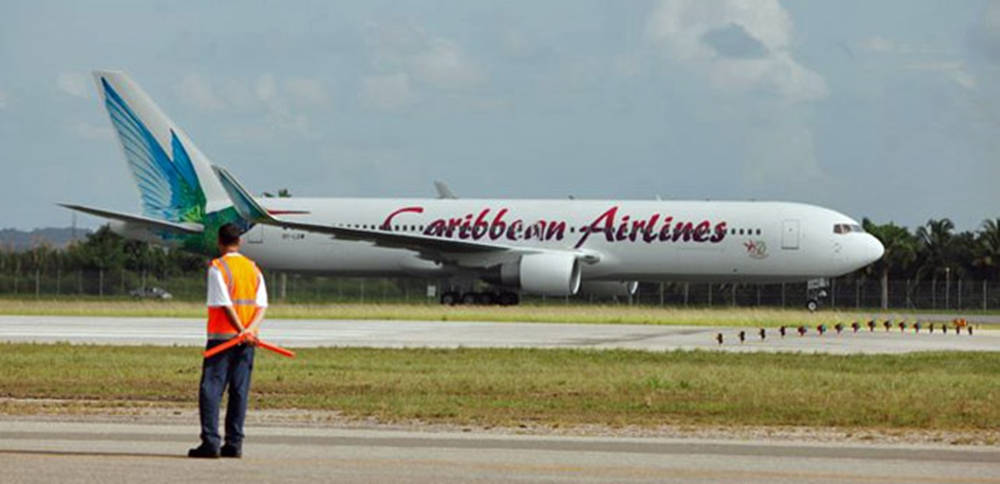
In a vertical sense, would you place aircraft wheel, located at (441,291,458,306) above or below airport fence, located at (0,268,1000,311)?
below

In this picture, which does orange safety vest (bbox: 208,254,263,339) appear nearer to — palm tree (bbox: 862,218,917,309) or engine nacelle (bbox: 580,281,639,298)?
engine nacelle (bbox: 580,281,639,298)

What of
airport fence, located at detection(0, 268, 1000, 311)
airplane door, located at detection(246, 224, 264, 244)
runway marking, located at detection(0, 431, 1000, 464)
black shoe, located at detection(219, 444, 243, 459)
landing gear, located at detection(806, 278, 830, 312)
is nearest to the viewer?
black shoe, located at detection(219, 444, 243, 459)

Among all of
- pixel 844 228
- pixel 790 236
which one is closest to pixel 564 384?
pixel 790 236

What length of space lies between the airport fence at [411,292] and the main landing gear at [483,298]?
2.23 meters

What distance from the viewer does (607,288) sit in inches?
2228

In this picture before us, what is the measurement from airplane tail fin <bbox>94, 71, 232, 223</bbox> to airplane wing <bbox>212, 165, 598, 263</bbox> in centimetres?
192

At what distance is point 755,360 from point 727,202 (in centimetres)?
2835

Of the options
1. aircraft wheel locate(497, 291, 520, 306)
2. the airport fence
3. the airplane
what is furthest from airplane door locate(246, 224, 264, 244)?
aircraft wheel locate(497, 291, 520, 306)

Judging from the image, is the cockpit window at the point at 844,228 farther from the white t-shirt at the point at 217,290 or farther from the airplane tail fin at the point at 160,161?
the white t-shirt at the point at 217,290

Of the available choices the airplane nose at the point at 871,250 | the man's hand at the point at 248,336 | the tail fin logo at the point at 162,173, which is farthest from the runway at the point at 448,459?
the tail fin logo at the point at 162,173

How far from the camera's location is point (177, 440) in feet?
44.6

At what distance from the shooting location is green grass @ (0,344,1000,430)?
16.5m

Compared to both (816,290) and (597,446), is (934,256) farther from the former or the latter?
(597,446)

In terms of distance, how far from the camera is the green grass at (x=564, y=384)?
1652 centimetres
